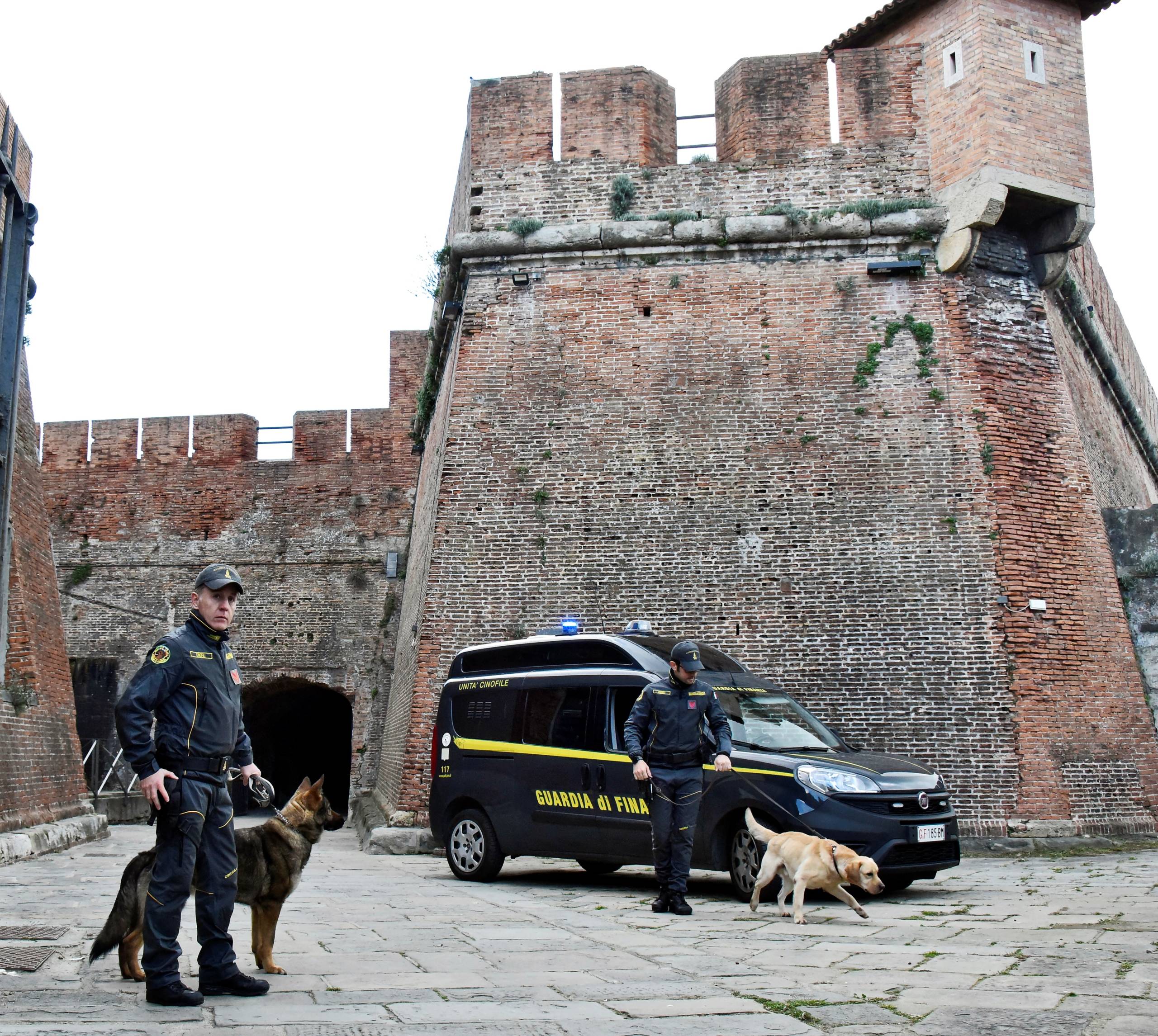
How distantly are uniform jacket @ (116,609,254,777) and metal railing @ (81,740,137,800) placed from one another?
51.7 ft

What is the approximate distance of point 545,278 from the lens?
42.7 feet

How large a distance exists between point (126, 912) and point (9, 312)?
8194 millimetres

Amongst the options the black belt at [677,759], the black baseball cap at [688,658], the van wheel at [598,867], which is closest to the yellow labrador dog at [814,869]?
the black belt at [677,759]

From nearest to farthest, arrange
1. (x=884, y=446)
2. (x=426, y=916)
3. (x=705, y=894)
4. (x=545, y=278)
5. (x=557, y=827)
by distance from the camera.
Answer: (x=426, y=916), (x=705, y=894), (x=557, y=827), (x=884, y=446), (x=545, y=278)

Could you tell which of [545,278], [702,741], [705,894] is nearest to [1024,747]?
[705,894]

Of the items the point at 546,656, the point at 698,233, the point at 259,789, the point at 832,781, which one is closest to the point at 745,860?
the point at 832,781

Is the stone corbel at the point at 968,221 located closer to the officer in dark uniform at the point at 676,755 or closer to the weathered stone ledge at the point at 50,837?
the officer in dark uniform at the point at 676,755

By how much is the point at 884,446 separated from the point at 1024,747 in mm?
3219

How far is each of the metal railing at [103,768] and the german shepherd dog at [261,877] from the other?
15341 mm

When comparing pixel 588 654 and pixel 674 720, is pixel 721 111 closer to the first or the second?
pixel 588 654

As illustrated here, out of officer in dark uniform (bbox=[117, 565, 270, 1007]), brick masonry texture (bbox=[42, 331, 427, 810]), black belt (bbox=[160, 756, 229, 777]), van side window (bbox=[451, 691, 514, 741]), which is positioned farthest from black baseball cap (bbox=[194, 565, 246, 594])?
brick masonry texture (bbox=[42, 331, 427, 810])

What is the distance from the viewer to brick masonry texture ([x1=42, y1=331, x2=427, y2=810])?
19.5 metres

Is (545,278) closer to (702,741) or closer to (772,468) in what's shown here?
(772,468)

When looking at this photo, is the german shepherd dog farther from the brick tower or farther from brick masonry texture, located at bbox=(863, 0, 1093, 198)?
brick masonry texture, located at bbox=(863, 0, 1093, 198)
